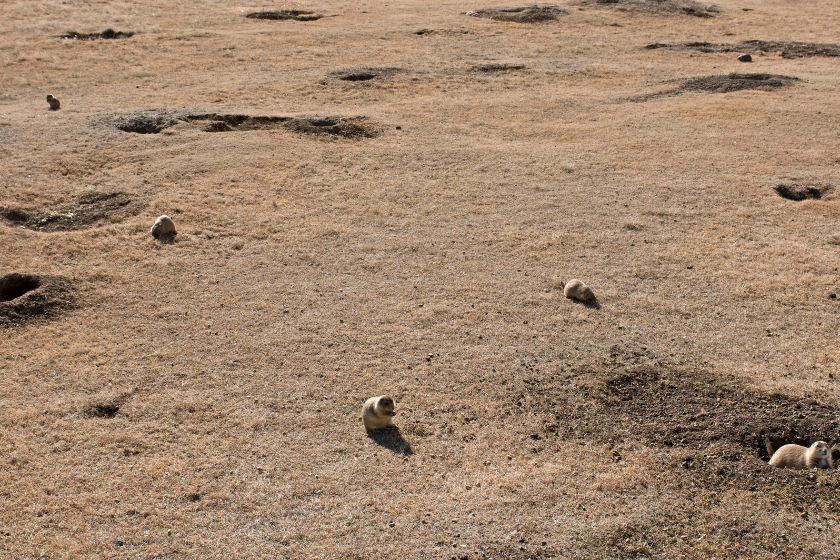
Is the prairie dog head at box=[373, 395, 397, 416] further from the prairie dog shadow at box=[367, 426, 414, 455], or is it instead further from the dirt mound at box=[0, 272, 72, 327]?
the dirt mound at box=[0, 272, 72, 327]

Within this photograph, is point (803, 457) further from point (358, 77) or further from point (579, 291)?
point (358, 77)

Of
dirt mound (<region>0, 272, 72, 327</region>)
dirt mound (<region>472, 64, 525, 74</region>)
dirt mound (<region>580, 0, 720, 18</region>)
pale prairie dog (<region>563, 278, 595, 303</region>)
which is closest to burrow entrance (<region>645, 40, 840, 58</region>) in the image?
dirt mound (<region>580, 0, 720, 18</region>)

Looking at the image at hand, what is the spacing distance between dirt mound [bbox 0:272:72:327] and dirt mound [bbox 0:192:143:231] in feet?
2.67

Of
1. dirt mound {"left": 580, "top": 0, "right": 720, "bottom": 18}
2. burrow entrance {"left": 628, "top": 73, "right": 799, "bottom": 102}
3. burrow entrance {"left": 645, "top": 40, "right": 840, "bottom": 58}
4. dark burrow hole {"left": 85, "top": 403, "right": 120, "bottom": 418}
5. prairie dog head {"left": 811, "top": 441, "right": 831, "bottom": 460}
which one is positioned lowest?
dark burrow hole {"left": 85, "top": 403, "right": 120, "bottom": 418}

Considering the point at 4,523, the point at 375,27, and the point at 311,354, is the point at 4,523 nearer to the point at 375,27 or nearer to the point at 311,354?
the point at 311,354

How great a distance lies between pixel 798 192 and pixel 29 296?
5.72 m

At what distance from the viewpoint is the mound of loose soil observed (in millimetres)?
8461

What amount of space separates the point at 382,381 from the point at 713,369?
1700mm

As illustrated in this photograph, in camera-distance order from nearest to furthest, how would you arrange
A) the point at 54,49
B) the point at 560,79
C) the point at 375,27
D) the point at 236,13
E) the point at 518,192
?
the point at 518,192
the point at 560,79
the point at 54,49
the point at 375,27
the point at 236,13

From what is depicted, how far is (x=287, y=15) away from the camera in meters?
11.8

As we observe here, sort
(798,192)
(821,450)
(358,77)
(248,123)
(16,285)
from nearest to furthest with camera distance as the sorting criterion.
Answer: (821,450) < (16,285) < (798,192) < (248,123) < (358,77)

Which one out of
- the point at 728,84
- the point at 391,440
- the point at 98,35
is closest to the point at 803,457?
the point at 391,440

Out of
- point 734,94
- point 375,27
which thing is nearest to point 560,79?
point 734,94

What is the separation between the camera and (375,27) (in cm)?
1102
